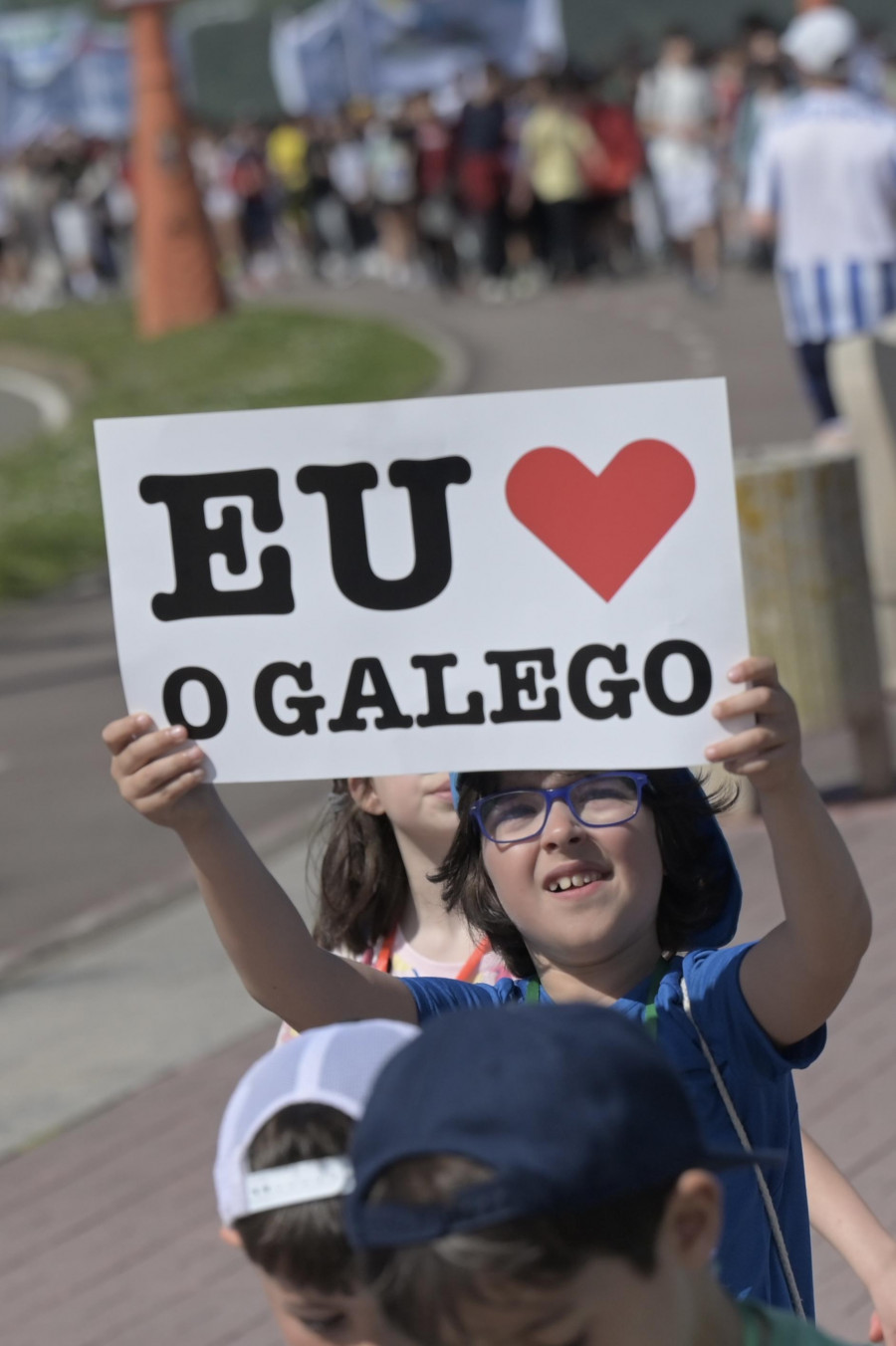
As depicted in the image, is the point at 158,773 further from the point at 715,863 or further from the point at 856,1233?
the point at 856,1233

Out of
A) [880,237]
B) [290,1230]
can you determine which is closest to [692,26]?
[880,237]

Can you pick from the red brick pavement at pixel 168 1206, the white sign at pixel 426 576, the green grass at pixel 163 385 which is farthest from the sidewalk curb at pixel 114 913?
the green grass at pixel 163 385

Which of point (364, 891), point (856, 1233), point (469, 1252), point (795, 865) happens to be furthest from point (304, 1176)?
point (364, 891)

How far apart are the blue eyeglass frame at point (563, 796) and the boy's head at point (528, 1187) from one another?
883 mm

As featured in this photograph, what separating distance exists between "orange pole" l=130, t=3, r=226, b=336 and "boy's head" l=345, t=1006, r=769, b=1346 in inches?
918

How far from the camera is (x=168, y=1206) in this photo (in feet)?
16.5

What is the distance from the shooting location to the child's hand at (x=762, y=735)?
7.78ft

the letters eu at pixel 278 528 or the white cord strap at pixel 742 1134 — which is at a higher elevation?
the letters eu at pixel 278 528

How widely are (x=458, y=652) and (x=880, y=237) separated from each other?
870 centimetres

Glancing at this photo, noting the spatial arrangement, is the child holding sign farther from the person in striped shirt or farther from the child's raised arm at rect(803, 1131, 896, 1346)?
the person in striped shirt

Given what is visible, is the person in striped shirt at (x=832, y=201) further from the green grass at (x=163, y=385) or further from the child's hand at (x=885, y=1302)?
the child's hand at (x=885, y=1302)

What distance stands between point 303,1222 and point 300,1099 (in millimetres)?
98

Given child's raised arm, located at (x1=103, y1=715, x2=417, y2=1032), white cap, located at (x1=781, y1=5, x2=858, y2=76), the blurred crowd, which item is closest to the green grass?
the blurred crowd

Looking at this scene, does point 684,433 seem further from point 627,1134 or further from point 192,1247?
point 192,1247
